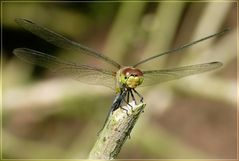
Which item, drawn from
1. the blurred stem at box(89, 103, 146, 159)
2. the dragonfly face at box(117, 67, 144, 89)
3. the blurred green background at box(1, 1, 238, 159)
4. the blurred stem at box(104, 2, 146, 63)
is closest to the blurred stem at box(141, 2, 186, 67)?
the blurred green background at box(1, 1, 238, 159)

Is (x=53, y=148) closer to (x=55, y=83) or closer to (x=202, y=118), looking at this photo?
(x=55, y=83)

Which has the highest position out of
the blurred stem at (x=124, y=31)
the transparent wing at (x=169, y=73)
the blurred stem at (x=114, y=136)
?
the blurred stem at (x=124, y=31)

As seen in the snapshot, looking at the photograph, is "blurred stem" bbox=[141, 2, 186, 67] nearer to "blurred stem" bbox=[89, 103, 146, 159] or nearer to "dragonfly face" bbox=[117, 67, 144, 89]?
"dragonfly face" bbox=[117, 67, 144, 89]

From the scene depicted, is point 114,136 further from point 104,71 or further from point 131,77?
point 104,71

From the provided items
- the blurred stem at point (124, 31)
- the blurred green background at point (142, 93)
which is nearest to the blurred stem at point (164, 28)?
the blurred green background at point (142, 93)

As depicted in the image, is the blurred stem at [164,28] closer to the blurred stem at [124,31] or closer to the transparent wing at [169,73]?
the blurred stem at [124,31]

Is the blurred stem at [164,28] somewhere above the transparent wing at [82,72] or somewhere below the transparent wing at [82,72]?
above

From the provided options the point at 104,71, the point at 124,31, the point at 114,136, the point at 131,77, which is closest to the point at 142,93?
the point at 124,31
